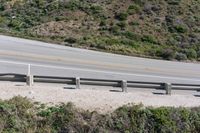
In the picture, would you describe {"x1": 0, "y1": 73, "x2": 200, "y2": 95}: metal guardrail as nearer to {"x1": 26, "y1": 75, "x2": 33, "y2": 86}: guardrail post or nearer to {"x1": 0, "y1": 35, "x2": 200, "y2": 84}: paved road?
{"x1": 26, "y1": 75, "x2": 33, "y2": 86}: guardrail post

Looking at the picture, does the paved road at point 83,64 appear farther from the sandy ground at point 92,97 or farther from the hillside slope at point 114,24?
the sandy ground at point 92,97

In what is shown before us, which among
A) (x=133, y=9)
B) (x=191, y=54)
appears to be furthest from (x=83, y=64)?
(x=133, y=9)

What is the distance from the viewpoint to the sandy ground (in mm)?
19375

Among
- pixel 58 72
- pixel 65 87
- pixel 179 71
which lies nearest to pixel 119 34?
pixel 179 71

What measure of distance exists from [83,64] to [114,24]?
51.7 feet

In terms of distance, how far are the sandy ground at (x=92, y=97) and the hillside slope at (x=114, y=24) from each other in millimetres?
15711

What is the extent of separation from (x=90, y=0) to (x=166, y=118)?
31348 mm

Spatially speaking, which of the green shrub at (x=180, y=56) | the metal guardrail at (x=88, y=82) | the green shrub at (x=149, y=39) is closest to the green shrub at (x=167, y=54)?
the green shrub at (x=180, y=56)

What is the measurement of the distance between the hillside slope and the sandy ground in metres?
15.7

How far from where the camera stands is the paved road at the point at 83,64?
2638cm

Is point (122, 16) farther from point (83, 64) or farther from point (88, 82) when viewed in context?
point (88, 82)

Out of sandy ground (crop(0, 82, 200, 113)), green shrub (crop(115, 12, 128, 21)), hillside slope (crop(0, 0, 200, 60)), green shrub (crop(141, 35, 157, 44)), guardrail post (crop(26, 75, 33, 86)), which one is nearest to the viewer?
sandy ground (crop(0, 82, 200, 113))

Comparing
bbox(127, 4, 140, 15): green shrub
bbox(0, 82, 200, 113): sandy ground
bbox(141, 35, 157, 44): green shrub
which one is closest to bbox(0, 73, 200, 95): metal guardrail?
bbox(0, 82, 200, 113): sandy ground

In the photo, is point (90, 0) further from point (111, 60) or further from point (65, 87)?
point (65, 87)
